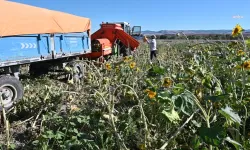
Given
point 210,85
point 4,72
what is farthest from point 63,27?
point 210,85

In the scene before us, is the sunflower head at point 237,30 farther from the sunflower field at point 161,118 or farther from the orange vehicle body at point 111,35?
the orange vehicle body at point 111,35

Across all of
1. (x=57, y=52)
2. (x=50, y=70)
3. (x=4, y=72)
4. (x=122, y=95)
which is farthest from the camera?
(x=50, y=70)

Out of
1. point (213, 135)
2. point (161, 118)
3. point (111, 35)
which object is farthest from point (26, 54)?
point (111, 35)

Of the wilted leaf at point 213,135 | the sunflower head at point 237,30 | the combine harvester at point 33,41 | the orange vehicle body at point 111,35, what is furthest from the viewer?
the orange vehicle body at point 111,35

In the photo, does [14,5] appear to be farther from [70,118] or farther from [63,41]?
[70,118]

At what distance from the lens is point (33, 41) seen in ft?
21.6

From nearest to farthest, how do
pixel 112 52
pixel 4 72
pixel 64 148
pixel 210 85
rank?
pixel 210 85
pixel 64 148
pixel 4 72
pixel 112 52

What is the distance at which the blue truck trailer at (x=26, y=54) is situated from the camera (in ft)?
18.9

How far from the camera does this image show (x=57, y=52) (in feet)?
24.8

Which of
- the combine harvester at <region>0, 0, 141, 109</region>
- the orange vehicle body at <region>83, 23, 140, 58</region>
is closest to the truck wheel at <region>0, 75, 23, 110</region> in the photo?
the combine harvester at <region>0, 0, 141, 109</region>

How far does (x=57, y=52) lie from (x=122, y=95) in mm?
2779

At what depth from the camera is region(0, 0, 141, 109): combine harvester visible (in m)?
5.80

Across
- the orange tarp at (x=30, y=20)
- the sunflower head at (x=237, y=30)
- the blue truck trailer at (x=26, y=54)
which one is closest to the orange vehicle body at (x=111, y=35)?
the blue truck trailer at (x=26, y=54)

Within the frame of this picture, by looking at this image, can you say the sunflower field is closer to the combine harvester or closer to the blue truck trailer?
the combine harvester
